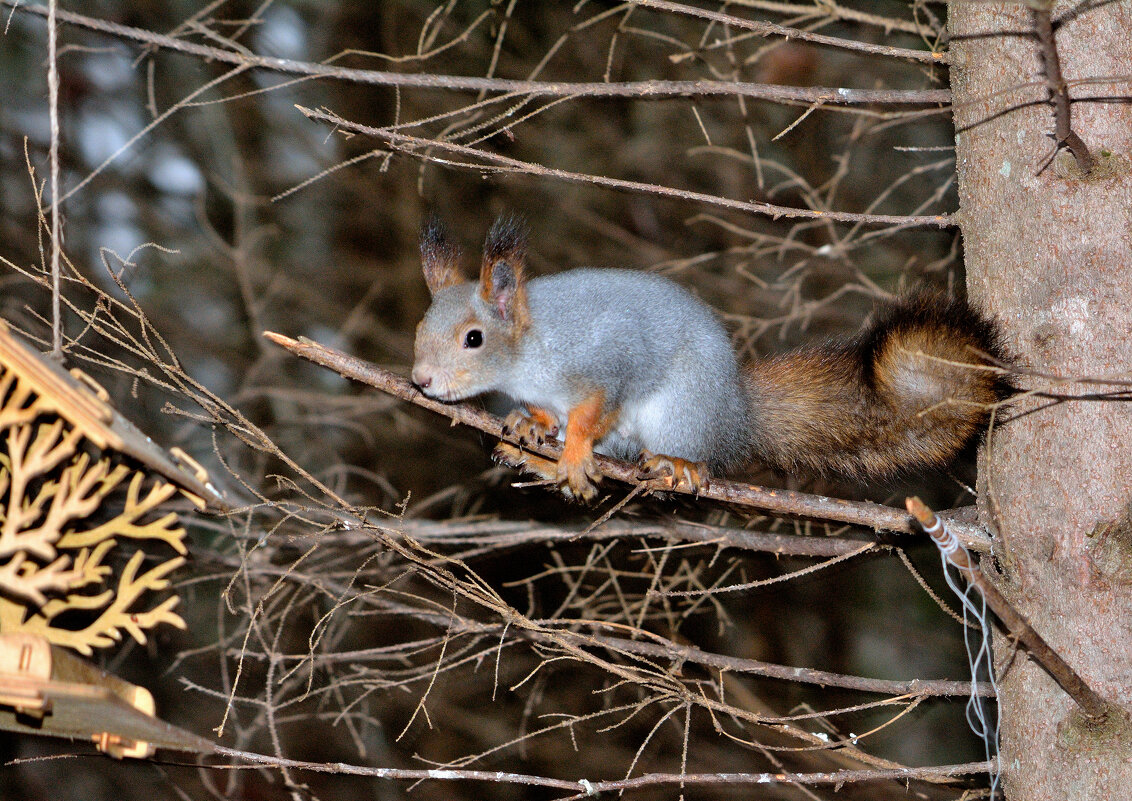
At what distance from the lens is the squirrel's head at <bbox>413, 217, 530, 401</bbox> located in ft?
6.93

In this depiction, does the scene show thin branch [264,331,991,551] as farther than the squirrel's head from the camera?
No

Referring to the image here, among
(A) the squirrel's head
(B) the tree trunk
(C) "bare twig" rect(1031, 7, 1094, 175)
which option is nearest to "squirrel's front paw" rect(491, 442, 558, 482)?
(A) the squirrel's head

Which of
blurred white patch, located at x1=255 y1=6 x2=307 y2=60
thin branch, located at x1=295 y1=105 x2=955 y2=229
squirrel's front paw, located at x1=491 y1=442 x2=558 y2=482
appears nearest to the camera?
thin branch, located at x1=295 y1=105 x2=955 y2=229

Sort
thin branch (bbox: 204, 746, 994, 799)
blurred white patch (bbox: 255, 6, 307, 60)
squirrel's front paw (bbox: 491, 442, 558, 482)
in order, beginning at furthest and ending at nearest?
blurred white patch (bbox: 255, 6, 307, 60) < squirrel's front paw (bbox: 491, 442, 558, 482) < thin branch (bbox: 204, 746, 994, 799)

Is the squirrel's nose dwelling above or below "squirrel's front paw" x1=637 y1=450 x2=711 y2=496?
above

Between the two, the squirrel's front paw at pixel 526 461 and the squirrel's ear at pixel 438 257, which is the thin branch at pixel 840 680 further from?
the squirrel's ear at pixel 438 257

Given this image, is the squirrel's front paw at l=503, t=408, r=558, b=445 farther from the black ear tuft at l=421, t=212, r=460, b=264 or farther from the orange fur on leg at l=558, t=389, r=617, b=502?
the black ear tuft at l=421, t=212, r=460, b=264

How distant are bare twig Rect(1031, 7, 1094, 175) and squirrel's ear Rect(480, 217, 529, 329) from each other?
3.38 ft

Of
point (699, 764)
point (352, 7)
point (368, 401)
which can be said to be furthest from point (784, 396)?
point (352, 7)

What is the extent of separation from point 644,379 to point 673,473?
0.35 metres

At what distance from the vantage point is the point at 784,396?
7.52ft

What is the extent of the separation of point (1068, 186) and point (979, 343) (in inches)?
11.5

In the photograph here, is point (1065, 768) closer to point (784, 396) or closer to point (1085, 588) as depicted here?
point (1085, 588)

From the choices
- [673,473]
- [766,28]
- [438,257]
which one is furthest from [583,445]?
[766,28]
